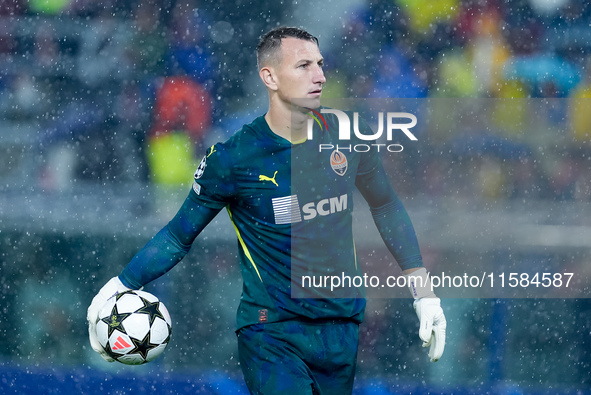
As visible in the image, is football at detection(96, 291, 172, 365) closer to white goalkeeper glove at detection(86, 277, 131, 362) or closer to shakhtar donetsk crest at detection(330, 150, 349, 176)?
white goalkeeper glove at detection(86, 277, 131, 362)

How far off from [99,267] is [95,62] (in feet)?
5.95

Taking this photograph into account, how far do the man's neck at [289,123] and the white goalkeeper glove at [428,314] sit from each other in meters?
0.72

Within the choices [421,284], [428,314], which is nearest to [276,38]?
[421,284]

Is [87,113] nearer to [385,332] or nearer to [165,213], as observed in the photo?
[165,213]

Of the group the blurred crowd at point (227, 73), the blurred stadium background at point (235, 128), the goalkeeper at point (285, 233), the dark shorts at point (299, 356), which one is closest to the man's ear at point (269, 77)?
the goalkeeper at point (285, 233)

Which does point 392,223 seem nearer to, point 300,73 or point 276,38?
point 300,73

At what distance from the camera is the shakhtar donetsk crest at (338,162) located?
10.2ft

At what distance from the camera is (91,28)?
6.88 metres

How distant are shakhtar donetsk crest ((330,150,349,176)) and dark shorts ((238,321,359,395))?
22.6 inches

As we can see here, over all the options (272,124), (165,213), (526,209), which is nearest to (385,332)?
(526,209)

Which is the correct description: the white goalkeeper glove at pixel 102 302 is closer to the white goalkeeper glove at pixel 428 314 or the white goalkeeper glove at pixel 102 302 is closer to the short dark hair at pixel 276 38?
the short dark hair at pixel 276 38

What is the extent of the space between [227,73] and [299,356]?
4.04 meters

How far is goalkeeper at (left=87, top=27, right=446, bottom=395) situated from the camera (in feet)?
9.55

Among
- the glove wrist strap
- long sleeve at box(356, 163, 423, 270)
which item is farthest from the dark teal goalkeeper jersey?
the glove wrist strap
